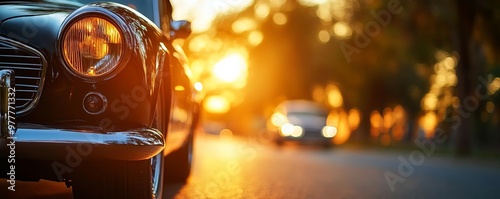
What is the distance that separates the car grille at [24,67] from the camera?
3705mm

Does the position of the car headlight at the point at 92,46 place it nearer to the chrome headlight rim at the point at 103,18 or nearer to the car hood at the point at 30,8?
the chrome headlight rim at the point at 103,18

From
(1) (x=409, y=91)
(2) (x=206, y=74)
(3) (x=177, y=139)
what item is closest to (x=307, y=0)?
(2) (x=206, y=74)

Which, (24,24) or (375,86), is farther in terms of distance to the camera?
(375,86)

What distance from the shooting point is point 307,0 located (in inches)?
1528

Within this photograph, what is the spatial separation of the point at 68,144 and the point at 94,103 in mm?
348

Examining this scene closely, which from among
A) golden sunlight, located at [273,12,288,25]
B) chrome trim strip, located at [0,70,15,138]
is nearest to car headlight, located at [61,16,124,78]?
chrome trim strip, located at [0,70,15,138]

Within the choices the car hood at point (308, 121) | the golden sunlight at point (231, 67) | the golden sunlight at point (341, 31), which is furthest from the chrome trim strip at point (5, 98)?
the golden sunlight at point (231, 67)

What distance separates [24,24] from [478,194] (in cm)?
504

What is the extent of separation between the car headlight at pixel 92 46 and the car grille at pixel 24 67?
17cm

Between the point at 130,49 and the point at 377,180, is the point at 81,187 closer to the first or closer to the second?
the point at 130,49

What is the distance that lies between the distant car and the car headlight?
64.6 feet
